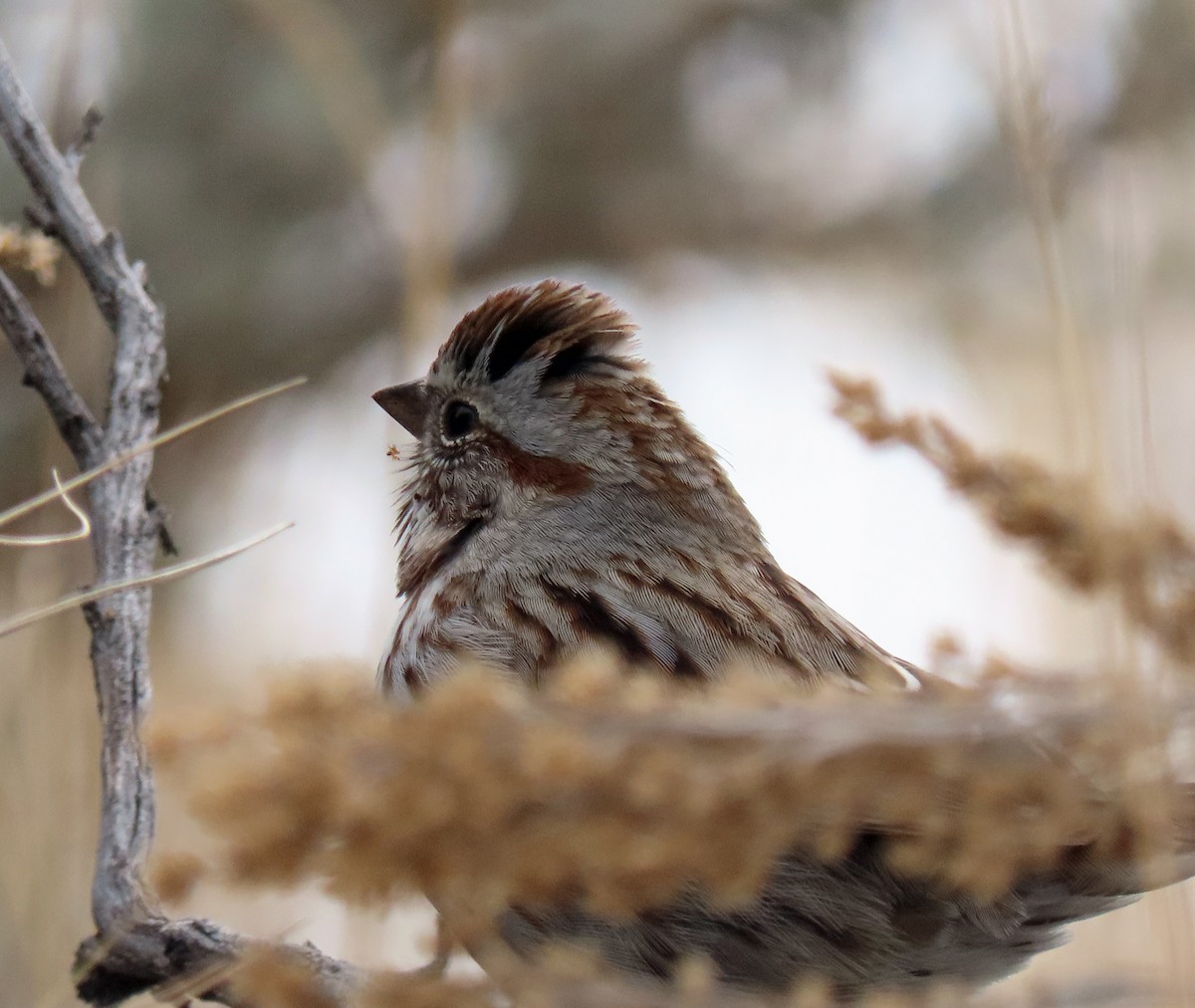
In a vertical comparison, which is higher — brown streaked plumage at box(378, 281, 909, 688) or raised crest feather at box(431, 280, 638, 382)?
raised crest feather at box(431, 280, 638, 382)

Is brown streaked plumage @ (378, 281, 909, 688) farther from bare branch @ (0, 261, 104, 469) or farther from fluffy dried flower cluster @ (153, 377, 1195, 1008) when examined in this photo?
fluffy dried flower cluster @ (153, 377, 1195, 1008)

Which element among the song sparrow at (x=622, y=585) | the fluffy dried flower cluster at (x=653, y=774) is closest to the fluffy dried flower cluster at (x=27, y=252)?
the song sparrow at (x=622, y=585)

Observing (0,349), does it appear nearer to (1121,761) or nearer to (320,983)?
(320,983)

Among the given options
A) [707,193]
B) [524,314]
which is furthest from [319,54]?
[707,193]

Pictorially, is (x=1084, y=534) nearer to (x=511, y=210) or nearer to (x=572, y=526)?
(x=572, y=526)

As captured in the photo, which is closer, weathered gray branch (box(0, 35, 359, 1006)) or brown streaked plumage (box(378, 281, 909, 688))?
weathered gray branch (box(0, 35, 359, 1006))

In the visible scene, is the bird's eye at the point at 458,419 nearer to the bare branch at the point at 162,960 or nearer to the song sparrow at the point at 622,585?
the song sparrow at the point at 622,585

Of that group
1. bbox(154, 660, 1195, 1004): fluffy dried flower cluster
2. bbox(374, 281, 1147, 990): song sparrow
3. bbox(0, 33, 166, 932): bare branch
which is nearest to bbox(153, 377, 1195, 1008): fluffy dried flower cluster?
bbox(154, 660, 1195, 1004): fluffy dried flower cluster
